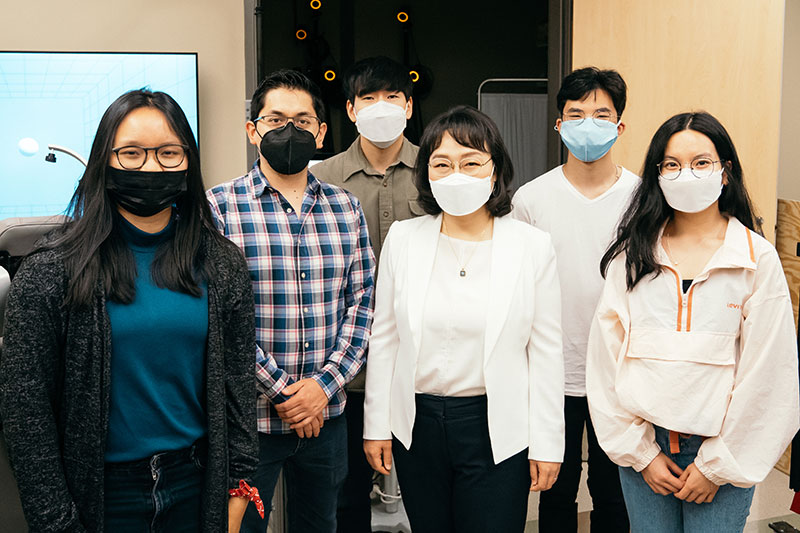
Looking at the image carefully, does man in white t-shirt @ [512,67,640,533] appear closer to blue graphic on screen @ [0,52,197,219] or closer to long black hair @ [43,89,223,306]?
long black hair @ [43,89,223,306]

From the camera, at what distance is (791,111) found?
3.85 meters

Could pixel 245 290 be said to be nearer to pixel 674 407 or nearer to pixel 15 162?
pixel 674 407

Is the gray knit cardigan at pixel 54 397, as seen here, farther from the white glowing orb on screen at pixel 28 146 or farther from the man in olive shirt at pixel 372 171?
the white glowing orb on screen at pixel 28 146

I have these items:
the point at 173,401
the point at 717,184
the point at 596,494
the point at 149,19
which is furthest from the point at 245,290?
the point at 149,19

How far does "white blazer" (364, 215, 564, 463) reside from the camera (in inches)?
66.7

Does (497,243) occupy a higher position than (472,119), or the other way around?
(472,119)

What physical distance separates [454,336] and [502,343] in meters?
0.11

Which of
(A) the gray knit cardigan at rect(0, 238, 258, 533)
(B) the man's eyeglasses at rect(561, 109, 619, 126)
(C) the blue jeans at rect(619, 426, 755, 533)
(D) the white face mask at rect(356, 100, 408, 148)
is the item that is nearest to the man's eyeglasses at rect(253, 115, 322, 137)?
(D) the white face mask at rect(356, 100, 408, 148)

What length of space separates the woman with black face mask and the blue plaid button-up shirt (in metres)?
0.28

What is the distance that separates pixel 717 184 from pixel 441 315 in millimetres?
689

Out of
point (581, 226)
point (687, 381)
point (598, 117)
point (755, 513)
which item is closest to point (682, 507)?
point (687, 381)

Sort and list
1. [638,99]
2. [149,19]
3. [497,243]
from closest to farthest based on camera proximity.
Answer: [497,243] → [638,99] → [149,19]

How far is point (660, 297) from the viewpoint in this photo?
66.4 inches

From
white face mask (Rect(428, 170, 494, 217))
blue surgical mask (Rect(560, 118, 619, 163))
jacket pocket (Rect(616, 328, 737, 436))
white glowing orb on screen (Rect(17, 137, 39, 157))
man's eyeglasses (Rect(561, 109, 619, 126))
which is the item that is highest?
white glowing orb on screen (Rect(17, 137, 39, 157))
